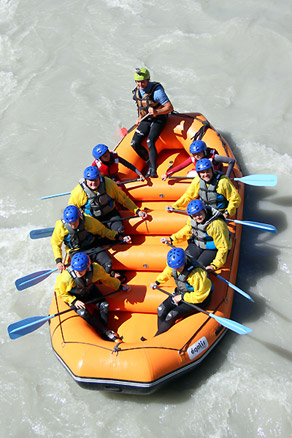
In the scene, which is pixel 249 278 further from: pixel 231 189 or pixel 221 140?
pixel 221 140

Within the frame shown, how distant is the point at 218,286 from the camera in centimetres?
465

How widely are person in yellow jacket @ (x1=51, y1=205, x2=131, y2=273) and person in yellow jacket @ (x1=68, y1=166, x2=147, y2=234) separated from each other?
0.17 metres

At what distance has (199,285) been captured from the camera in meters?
4.25

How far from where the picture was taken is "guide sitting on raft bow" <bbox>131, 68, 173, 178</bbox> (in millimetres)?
5539

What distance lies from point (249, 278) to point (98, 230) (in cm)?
170

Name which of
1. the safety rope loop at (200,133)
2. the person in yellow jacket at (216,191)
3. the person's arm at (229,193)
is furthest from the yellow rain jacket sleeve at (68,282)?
the safety rope loop at (200,133)

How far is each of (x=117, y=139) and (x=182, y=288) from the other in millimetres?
3678

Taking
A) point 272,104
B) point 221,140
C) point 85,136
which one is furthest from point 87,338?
point 272,104

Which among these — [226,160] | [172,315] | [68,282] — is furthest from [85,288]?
[226,160]

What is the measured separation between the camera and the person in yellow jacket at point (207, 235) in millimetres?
4410

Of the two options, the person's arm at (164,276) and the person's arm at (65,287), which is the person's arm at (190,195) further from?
the person's arm at (65,287)

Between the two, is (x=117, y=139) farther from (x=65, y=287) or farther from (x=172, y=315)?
(x=172, y=315)

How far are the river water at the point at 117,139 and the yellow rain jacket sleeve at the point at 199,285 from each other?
2.47 ft

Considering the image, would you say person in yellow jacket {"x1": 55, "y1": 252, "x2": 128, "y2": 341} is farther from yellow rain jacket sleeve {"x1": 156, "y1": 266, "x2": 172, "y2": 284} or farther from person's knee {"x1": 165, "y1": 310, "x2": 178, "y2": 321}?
person's knee {"x1": 165, "y1": 310, "x2": 178, "y2": 321}
